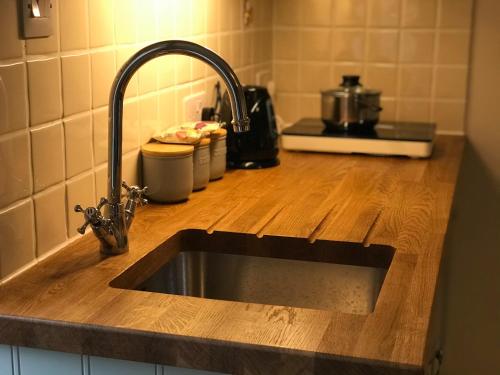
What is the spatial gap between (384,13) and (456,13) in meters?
0.23

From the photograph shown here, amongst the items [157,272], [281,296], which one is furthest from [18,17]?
[281,296]

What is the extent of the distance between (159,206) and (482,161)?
1275 mm

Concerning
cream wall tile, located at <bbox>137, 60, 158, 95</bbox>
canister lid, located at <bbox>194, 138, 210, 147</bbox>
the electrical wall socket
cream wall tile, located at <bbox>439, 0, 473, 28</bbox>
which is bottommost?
canister lid, located at <bbox>194, 138, 210, 147</bbox>

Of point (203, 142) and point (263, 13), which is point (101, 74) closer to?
point (203, 142)

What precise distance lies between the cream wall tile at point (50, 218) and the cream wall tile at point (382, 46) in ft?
4.99

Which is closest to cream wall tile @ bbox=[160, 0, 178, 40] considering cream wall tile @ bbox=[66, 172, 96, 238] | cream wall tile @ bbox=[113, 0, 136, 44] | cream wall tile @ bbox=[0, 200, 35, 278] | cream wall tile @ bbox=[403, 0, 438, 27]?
cream wall tile @ bbox=[113, 0, 136, 44]

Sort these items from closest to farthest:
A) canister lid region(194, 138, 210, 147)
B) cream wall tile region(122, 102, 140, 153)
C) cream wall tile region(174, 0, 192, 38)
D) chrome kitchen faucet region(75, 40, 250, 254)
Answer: chrome kitchen faucet region(75, 40, 250, 254), cream wall tile region(122, 102, 140, 153), canister lid region(194, 138, 210, 147), cream wall tile region(174, 0, 192, 38)

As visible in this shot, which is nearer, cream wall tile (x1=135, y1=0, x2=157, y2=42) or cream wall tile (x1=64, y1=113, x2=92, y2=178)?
cream wall tile (x1=64, y1=113, x2=92, y2=178)

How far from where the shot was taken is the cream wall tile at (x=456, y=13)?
8.42 ft

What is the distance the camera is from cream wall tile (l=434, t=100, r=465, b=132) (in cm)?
263

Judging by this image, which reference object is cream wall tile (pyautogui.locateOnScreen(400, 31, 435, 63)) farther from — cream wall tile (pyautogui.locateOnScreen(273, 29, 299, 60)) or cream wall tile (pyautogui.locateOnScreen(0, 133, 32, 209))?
cream wall tile (pyautogui.locateOnScreen(0, 133, 32, 209))

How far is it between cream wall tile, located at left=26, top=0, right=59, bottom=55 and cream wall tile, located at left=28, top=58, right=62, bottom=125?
0.7 inches

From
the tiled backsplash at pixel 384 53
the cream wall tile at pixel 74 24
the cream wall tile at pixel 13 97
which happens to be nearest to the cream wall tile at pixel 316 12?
the tiled backsplash at pixel 384 53

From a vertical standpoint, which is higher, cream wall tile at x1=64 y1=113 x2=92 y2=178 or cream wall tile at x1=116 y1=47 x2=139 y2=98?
cream wall tile at x1=116 y1=47 x2=139 y2=98
